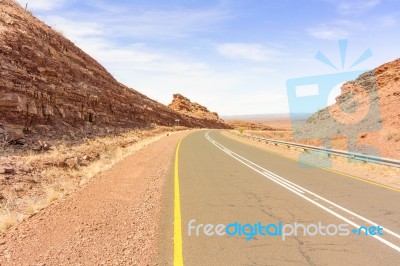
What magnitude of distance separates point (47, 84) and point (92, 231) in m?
23.8

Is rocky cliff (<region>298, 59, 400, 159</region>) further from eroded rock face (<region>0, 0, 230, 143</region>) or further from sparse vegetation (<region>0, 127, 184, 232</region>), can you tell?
eroded rock face (<region>0, 0, 230, 143</region>)

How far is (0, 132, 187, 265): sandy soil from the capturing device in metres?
5.34

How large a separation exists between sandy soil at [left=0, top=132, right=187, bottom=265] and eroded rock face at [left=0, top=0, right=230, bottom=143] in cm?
1458

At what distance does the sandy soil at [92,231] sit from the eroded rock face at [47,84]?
574 inches

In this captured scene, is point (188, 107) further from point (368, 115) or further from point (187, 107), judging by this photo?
point (368, 115)

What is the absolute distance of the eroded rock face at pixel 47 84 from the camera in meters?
22.8

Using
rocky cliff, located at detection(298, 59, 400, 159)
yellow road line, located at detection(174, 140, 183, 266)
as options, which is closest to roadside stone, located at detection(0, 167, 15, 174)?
yellow road line, located at detection(174, 140, 183, 266)

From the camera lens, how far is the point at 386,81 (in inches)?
1373

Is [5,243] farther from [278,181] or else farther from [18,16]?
[18,16]

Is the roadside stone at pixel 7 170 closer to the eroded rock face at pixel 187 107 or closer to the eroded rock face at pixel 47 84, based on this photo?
the eroded rock face at pixel 47 84

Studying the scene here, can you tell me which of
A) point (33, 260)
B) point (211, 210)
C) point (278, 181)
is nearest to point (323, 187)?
point (278, 181)

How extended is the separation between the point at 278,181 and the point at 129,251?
7458 mm

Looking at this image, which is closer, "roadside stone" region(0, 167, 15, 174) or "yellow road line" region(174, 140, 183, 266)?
"yellow road line" region(174, 140, 183, 266)

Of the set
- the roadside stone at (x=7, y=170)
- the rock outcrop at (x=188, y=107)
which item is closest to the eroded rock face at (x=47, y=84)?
the roadside stone at (x=7, y=170)
